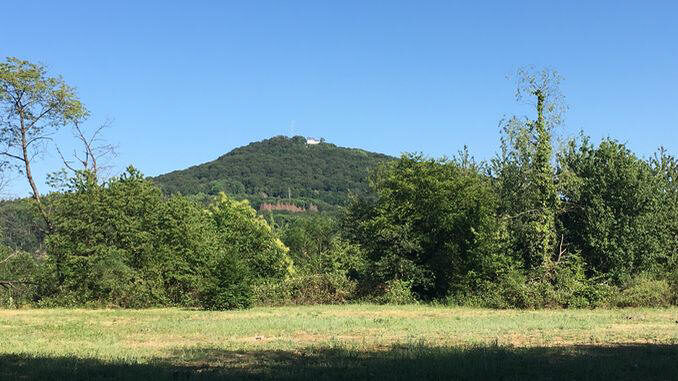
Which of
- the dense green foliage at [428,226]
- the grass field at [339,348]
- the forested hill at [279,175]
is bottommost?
the grass field at [339,348]

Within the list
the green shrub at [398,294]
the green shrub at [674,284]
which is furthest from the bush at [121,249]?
the green shrub at [674,284]

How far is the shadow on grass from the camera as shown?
8.84 meters

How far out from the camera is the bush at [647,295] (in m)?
27.9

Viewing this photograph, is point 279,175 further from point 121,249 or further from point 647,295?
point 647,295

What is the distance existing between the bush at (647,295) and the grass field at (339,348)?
18.3ft

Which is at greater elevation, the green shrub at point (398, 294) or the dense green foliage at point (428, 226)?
the dense green foliage at point (428, 226)

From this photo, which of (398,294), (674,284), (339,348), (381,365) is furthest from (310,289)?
(381,365)

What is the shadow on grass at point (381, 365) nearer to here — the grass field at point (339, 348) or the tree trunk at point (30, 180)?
the grass field at point (339, 348)

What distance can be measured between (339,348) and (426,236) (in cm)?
2230

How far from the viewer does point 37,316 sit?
2423 centimetres

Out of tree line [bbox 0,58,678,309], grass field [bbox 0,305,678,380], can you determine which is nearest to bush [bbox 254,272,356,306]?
tree line [bbox 0,58,678,309]

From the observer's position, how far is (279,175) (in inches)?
7028

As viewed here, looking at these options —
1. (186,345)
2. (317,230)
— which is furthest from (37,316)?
(317,230)

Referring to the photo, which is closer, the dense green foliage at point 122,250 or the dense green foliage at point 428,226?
the dense green foliage at point 122,250
